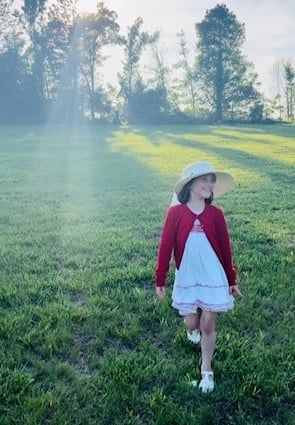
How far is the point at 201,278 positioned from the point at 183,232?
12.1 inches

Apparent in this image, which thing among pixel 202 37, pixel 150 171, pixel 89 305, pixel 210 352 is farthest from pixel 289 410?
pixel 202 37

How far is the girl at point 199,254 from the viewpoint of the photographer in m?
2.83

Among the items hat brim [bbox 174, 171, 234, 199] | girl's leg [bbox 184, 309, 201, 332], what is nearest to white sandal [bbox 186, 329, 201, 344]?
girl's leg [bbox 184, 309, 201, 332]

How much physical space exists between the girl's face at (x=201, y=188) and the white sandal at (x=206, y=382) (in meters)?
1.08

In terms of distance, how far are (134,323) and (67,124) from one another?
36.4 metres

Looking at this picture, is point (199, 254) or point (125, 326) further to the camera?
point (125, 326)

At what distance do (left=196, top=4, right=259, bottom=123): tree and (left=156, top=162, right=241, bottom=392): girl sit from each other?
4413 cm

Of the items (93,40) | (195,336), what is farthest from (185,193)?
(93,40)

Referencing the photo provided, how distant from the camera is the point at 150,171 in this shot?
539 inches

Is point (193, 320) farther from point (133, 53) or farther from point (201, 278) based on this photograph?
point (133, 53)

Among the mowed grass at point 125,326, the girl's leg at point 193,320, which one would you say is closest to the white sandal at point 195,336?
the mowed grass at point 125,326

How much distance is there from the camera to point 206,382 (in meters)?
2.79

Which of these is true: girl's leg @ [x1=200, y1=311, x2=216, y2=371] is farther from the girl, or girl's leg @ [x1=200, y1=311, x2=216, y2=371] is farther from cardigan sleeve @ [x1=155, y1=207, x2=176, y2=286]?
cardigan sleeve @ [x1=155, y1=207, x2=176, y2=286]

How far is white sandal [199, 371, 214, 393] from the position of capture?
2.76m
